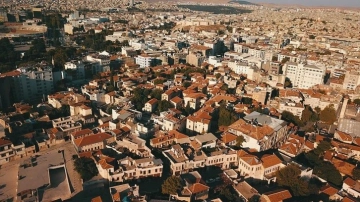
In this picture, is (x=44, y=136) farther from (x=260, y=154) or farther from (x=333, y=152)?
(x=333, y=152)

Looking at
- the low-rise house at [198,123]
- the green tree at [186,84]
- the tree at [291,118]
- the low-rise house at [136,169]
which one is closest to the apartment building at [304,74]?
the tree at [291,118]

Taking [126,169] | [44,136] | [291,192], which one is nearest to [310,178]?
[291,192]

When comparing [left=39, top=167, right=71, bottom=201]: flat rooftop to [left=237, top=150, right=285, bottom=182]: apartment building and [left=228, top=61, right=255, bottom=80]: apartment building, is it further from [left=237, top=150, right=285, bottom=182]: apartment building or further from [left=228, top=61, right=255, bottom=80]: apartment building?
[left=228, top=61, right=255, bottom=80]: apartment building

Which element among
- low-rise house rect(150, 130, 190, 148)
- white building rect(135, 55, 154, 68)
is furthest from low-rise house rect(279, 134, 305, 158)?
white building rect(135, 55, 154, 68)

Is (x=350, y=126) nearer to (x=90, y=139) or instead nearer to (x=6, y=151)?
(x=90, y=139)

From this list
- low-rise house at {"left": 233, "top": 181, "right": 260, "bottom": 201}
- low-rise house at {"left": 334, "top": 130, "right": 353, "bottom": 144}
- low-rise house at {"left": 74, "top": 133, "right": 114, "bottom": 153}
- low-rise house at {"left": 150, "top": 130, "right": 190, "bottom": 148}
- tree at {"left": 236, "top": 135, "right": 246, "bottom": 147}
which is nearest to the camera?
low-rise house at {"left": 233, "top": 181, "right": 260, "bottom": 201}

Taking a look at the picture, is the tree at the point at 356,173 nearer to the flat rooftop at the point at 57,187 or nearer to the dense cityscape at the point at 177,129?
the dense cityscape at the point at 177,129
